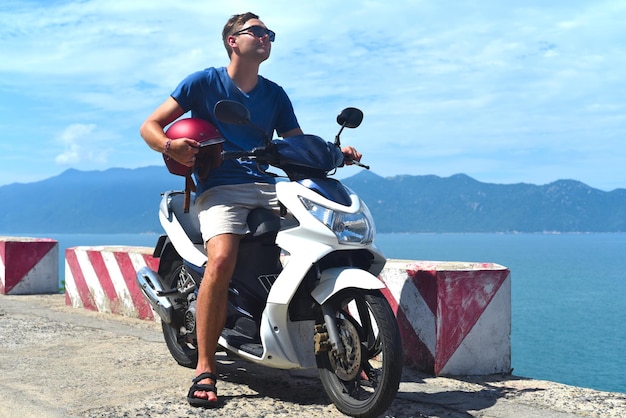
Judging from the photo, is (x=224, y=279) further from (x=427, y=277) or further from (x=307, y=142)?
(x=427, y=277)

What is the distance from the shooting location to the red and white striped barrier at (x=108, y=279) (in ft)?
24.5

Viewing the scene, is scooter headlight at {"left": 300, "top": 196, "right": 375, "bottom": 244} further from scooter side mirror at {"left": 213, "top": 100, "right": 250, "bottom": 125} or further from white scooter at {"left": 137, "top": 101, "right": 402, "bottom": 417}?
scooter side mirror at {"left": 213, "top": 100, "right": 250, "bottom": 125}

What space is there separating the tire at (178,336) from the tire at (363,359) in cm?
121

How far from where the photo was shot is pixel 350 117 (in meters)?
4.38

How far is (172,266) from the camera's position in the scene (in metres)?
5.17

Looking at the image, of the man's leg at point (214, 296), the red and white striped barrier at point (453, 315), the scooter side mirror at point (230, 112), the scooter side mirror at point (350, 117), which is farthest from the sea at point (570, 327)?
the scooter side mirror at point (230, 112)

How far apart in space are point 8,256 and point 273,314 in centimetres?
709

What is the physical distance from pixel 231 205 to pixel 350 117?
819 mm

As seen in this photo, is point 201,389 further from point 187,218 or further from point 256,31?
point 256,31

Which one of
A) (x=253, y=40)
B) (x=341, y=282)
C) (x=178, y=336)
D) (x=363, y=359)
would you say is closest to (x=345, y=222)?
(x=341, y=282)

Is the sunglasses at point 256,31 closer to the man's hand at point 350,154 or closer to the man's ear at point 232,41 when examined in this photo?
the man's ear at point 232,41

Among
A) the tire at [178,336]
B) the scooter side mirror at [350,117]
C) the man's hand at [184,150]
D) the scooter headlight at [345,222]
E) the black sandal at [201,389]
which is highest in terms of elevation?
the scooter side mirror at [350,117]

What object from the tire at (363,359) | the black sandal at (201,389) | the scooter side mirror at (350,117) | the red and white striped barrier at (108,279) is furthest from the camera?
the red and white striped barrier at (108,279)

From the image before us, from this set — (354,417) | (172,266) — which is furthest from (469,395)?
(172,266)
